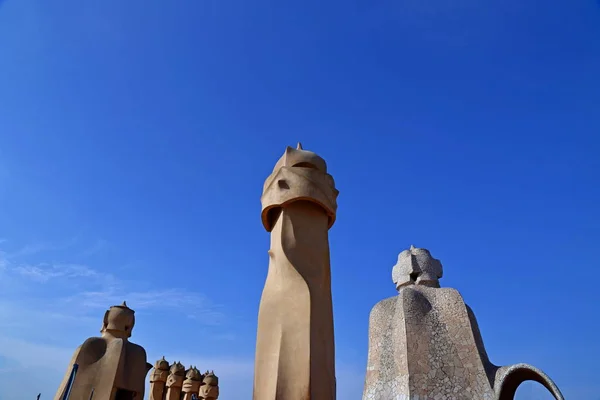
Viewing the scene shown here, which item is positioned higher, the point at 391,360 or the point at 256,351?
the point at 391,360

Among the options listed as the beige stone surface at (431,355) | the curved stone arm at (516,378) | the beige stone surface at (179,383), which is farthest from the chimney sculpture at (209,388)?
the curved stone arm at (516,378)

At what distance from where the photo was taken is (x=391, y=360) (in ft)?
31.0

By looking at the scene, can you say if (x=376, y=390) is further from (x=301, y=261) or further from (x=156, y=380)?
(x=156, y=380)

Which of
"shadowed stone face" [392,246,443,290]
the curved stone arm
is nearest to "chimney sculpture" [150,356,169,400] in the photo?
"shadowed stone face" [392,246,443,290]

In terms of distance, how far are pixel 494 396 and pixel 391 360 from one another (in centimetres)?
198

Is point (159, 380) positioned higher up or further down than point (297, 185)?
higher up

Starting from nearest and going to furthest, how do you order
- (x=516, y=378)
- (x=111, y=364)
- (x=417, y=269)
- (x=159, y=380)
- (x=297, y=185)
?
1. (x=297, y=185)
2. (x=111, y=364)
3. (x=516, y=378)
4. (x=417, y=269)
5. (x=159, y=380)

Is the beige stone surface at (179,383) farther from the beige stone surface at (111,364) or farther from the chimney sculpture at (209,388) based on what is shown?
the beige stone surface at (111,364)

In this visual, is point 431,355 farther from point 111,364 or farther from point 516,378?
point 111,364

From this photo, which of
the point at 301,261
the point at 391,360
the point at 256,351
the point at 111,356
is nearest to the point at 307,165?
the point at 301,261

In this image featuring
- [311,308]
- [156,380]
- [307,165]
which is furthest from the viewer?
[156,380]

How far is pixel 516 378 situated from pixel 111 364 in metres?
7.49

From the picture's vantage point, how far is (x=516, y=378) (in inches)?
358

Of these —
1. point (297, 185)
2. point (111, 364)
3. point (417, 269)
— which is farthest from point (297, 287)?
point (417, 269)
